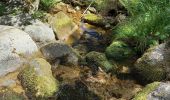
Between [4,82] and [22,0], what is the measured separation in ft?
12.3

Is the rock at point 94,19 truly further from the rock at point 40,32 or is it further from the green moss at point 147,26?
the rock at point 40,32

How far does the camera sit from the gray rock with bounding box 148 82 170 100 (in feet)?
24.1

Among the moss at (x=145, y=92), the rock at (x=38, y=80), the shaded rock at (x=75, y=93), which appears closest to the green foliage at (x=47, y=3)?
the rock at (x=38, y=80)

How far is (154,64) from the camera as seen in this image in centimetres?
903

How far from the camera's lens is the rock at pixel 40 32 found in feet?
33.4

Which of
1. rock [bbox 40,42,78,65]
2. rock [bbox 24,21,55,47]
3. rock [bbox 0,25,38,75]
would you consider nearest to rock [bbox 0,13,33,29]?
rock [bbox 24,21,55,47]

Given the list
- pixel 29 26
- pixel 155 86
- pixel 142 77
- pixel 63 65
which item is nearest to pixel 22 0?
pixel 29 26

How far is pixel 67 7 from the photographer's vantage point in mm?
13648

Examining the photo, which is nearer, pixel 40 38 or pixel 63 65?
pixel 63 65

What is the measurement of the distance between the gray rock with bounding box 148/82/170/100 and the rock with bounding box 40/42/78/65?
2.80 m

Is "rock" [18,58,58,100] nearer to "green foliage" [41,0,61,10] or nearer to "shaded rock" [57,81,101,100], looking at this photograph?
"shaded rock" [57,81,101,100]

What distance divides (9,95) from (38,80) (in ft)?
2.45

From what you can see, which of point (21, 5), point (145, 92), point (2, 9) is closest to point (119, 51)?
point (145, 92)

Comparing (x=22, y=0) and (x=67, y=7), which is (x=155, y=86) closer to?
(x=22, y=0)
